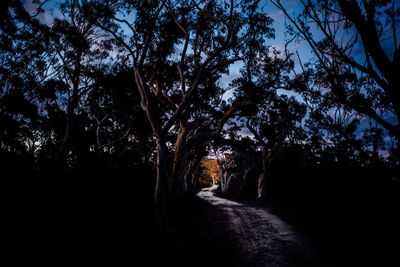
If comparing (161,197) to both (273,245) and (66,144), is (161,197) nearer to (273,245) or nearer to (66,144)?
(273,245)

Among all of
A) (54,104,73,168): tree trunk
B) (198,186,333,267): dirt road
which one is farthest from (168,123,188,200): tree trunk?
(54,104,73,168): tree trunk

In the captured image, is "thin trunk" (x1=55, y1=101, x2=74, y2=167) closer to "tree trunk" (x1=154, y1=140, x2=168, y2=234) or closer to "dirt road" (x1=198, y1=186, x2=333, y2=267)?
"tree trunk" (x1=154, y1=140, x2=168, y2=234)

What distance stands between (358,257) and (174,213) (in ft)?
22.0

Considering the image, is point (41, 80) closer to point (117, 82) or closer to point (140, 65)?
point (117, 82)

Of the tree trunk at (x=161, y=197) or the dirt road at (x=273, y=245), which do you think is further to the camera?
the tree trunk at (x=161, y=197)

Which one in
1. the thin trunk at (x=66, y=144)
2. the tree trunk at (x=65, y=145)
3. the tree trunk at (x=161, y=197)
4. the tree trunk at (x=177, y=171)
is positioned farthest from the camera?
the tree trunk at (x=177, y=171)

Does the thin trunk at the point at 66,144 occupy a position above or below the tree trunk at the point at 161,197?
above

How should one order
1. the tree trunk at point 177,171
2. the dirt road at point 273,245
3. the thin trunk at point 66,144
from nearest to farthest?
1. the dirt road at point 273,245
2. the thin trunk at point 66,144
3. the tree trunk at point 177,171

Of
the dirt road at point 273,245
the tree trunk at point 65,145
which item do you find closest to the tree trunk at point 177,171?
the dirt road at point 273,245

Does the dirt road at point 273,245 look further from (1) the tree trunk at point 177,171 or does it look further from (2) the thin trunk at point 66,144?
(2) the thin trunk at point 66,144

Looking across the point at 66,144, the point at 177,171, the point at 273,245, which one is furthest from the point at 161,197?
the point at 66,144

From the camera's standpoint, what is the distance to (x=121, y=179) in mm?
7785

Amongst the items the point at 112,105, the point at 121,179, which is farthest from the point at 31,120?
the point at 121,179

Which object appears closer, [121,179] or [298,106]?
[121,179]
